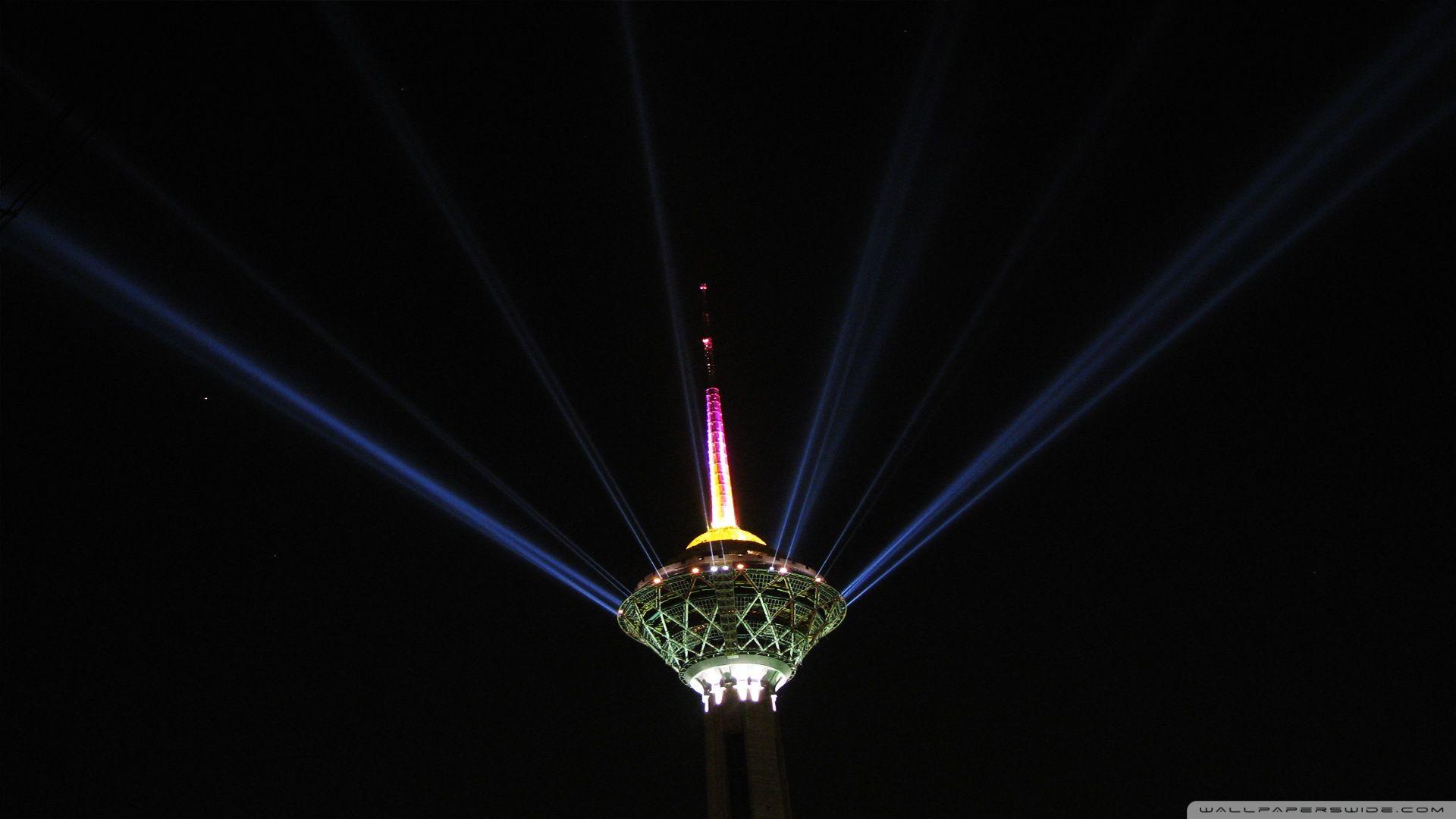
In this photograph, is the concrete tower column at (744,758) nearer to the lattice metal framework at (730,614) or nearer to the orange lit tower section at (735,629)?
the orange lit tower section at (735,629)

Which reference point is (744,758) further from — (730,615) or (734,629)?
(730,615)

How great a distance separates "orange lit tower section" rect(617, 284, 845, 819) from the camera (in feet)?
197

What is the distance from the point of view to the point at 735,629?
62.3m

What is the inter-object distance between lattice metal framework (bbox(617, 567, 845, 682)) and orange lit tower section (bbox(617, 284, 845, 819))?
0.05 meters

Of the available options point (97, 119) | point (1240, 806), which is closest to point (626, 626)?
point (1240, 806)

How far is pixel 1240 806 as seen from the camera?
2986 centimetres

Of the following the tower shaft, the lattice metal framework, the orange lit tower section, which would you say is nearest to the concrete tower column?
the orange lit tower section

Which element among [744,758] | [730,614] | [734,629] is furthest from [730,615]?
[744,758]

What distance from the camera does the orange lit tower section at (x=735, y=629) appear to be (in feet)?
197

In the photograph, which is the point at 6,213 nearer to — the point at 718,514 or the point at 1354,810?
the point at 1354,810

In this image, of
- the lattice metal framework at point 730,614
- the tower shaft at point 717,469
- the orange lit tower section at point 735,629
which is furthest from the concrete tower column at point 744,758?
the tower shaft at point 717,469

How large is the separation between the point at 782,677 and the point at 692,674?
467 centimetres

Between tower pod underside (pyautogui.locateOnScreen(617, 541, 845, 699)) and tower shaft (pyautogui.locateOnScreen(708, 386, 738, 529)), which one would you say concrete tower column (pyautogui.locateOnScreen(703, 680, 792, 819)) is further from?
tower shaft (pyautogui.locateOnScreen(708, 386, 738, 529))

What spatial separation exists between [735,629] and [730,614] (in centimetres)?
78
